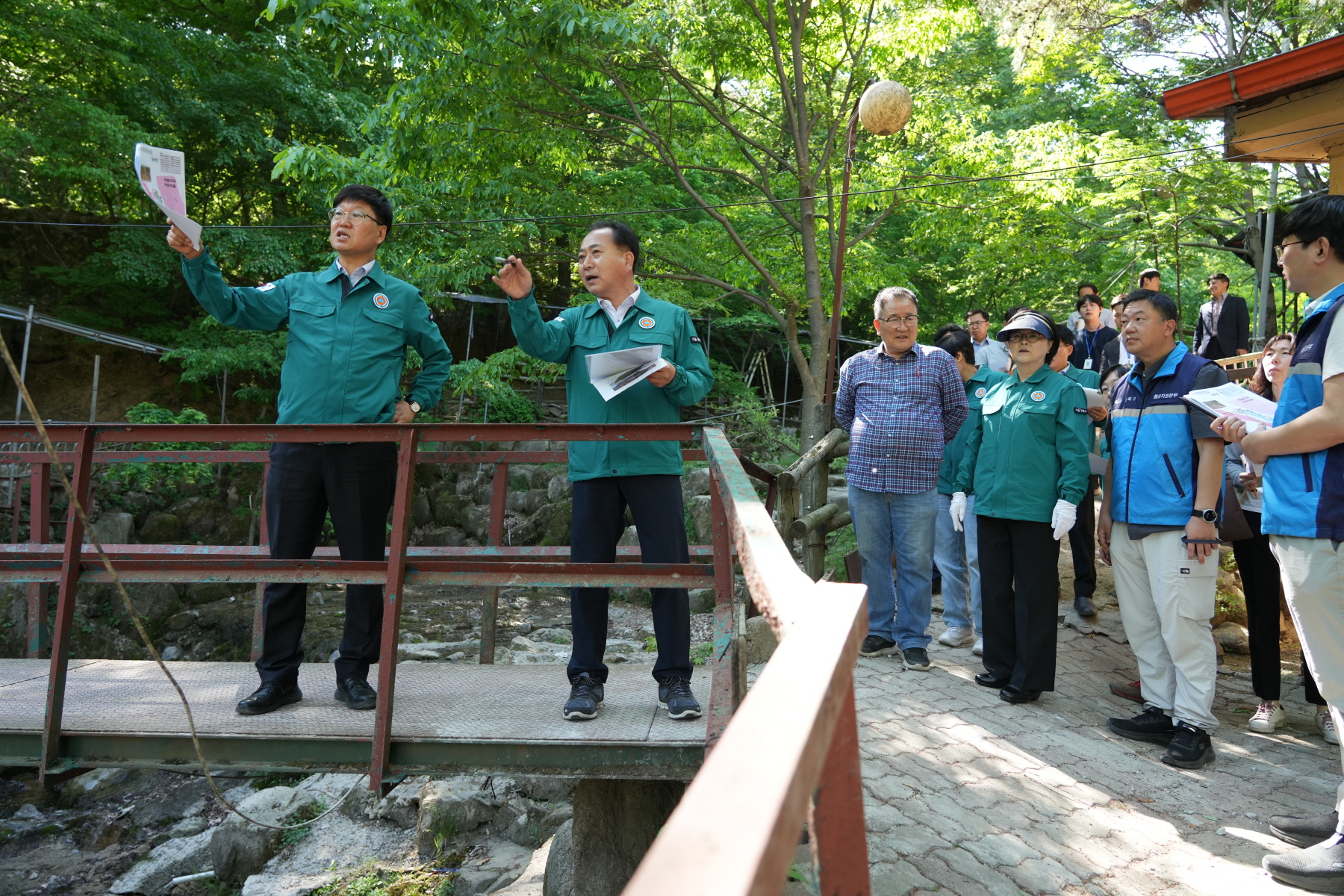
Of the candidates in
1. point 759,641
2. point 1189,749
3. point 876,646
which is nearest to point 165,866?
point 759,641

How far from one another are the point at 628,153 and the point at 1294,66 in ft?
23.3

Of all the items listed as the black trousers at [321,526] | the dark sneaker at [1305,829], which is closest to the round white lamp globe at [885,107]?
the black trousers at [321,526]

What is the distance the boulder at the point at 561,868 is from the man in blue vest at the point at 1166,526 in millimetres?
2537

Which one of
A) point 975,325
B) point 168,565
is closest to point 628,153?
point 975,325

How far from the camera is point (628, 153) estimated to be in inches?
433

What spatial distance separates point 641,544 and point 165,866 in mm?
4532

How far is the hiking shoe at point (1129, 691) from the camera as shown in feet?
15.4

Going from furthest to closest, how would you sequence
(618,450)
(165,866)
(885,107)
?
(885,107) < (165,866) < (618,450)

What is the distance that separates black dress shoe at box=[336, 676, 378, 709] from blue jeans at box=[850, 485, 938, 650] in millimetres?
2570

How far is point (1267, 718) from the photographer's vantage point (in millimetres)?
4316

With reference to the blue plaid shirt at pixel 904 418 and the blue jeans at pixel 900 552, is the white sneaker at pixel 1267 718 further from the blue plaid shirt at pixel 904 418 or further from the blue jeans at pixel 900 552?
the blue plaid shirt at pixel 904 418

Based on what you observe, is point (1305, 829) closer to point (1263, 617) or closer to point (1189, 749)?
point (1189, 749)

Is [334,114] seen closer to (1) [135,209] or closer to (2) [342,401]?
(1) [135,209]

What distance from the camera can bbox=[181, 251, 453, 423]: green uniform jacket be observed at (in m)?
3.31
